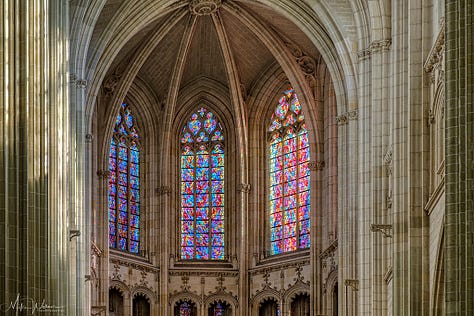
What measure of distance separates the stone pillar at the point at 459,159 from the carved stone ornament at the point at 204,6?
78.0 ft

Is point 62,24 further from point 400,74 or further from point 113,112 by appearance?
point 113,112

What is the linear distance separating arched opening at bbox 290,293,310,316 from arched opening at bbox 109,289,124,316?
5417mm

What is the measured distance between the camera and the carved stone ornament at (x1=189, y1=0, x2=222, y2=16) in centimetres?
4775

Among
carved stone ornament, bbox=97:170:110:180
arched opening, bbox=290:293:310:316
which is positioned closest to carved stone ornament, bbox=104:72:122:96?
carved stone ornament, bbox=97:170:110:180

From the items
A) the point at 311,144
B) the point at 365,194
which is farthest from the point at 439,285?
the point at 311,144

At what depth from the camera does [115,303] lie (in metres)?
49.4

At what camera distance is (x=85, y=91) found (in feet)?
141

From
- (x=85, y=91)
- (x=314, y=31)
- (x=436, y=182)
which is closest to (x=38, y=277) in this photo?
(x=436, y=182)

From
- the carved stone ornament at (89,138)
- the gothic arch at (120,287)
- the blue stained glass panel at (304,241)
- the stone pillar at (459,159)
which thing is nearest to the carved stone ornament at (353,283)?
the blue stained glass panel at (304,241)

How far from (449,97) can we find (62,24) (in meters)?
14.1

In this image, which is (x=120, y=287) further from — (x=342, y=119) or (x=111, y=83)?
(x=342, y=119)

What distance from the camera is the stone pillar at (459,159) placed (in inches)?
912

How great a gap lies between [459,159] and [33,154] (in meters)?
9.01

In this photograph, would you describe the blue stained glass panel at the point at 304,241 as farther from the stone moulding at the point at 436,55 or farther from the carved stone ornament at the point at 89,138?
the stone moulding at the point at 436,55
